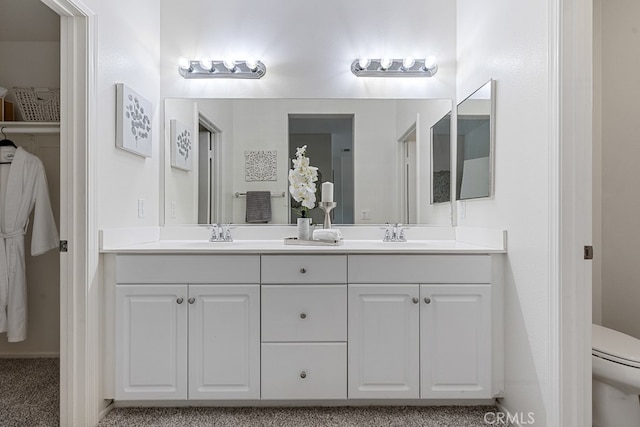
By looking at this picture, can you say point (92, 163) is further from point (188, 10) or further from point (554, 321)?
point (554, 321)

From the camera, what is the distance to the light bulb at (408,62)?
2352 millimetres

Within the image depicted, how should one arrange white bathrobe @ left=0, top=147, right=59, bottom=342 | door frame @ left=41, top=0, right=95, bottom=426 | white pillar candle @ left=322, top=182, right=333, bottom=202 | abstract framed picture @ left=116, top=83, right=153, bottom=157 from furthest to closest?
white pillar candle @ left=322, top=182, right=333, bottom=202 < white bathrobe @ left=0, top=147, right=59, bottom=342 < abstract framed picture @ left=116, top=83, right=153, bottom=157 < door frame @ left=41, top=0, right=95, bottom=426

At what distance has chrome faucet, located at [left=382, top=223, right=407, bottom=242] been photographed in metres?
2.29

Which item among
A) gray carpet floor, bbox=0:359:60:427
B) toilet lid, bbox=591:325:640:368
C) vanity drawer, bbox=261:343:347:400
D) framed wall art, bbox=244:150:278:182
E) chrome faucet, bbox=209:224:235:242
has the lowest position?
gray carpet floor, bbox=0:359:60:427

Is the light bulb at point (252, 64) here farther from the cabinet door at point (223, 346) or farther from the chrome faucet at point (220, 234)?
the cabinet door at point (223, 346)

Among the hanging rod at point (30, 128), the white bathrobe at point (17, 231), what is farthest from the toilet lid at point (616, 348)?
the hanging rod at point (30, 128)

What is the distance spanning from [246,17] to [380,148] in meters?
1.28

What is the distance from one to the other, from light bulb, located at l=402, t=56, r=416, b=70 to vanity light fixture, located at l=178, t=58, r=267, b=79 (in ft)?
3.09

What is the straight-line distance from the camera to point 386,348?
1.75 metres

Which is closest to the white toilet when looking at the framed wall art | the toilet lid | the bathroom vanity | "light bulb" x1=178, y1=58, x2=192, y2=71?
the toilet lid

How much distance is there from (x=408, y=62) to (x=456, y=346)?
177 cm

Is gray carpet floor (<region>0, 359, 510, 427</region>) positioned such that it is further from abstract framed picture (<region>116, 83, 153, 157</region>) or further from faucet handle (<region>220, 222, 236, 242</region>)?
abstract framed picture (<region>116, 83, 153, 157</region>)

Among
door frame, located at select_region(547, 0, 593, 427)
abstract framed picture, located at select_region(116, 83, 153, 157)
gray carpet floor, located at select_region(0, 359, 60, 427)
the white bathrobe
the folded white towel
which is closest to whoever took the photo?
door frame, located at select_region(547, 0, 593, 427)

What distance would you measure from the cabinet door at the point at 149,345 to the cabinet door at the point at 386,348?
0.84 m
